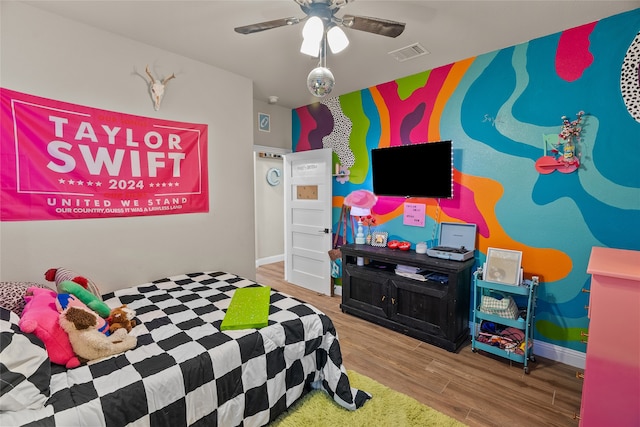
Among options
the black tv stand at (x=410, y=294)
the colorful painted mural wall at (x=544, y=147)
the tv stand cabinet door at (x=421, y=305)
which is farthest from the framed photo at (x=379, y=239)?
the tv stand cabinet door at (x=421, y=305)

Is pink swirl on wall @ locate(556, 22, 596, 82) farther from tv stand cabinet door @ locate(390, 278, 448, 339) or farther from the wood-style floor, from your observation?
the wood-style floor

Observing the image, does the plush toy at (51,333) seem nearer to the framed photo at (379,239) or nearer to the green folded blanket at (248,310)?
the green folded blanket at (248,310)

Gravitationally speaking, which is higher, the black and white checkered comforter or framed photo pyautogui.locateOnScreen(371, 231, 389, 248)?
framed photo pyautogui.locateOnScreen(371, 231, 389, 248)

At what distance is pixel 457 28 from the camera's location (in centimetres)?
230

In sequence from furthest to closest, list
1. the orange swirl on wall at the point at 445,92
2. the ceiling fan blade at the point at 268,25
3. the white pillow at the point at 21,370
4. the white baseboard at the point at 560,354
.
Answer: the orange swirl on wall at the point at 445,92 < the white baseboard at the point at 560,354 < the ceiling fan blade at the point at 268,25 < the white pillow at the point at 21,370

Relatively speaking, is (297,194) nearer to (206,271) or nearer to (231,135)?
(231,135)

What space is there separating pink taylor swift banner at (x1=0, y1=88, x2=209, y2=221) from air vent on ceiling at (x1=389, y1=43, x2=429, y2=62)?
6.39 feet

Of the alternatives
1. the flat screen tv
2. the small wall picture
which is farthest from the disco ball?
the small wall picture

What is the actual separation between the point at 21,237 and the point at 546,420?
3615mm

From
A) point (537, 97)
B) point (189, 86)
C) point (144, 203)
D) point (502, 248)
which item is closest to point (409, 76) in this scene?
point (537, 97)

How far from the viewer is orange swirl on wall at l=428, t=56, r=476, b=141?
2877 mm

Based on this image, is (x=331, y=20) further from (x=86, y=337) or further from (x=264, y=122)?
(x=264, y=122)

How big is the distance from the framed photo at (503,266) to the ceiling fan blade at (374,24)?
1.98m

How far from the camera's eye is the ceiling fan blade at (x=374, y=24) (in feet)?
5.38
